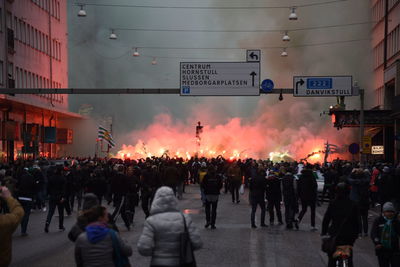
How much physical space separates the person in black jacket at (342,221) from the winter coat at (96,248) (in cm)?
377

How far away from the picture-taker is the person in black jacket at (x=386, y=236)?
876 cm

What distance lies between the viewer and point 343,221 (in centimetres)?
905

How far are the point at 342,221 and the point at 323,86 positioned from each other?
22.8 metres

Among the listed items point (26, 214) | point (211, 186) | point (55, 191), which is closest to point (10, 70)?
point (55, 191)

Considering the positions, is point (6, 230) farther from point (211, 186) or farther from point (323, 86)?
point (323, 86)

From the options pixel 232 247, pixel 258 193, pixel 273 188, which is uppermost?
pixel 273 188

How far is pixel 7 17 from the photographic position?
42.1 meters

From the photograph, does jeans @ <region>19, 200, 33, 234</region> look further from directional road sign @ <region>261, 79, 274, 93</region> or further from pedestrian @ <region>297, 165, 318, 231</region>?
directional road sign @ <region>261, 79, 274, 93</region>

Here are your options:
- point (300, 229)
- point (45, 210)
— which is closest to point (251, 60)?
point (45, 210)

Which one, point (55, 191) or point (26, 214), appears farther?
point (55, 191)

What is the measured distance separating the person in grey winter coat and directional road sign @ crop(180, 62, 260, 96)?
961 inches

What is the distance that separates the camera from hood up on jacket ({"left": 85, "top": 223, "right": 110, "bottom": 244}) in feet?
20.7

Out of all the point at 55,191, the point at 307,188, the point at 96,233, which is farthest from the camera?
the point at 307,188

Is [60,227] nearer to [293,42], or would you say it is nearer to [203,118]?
[293,42]
